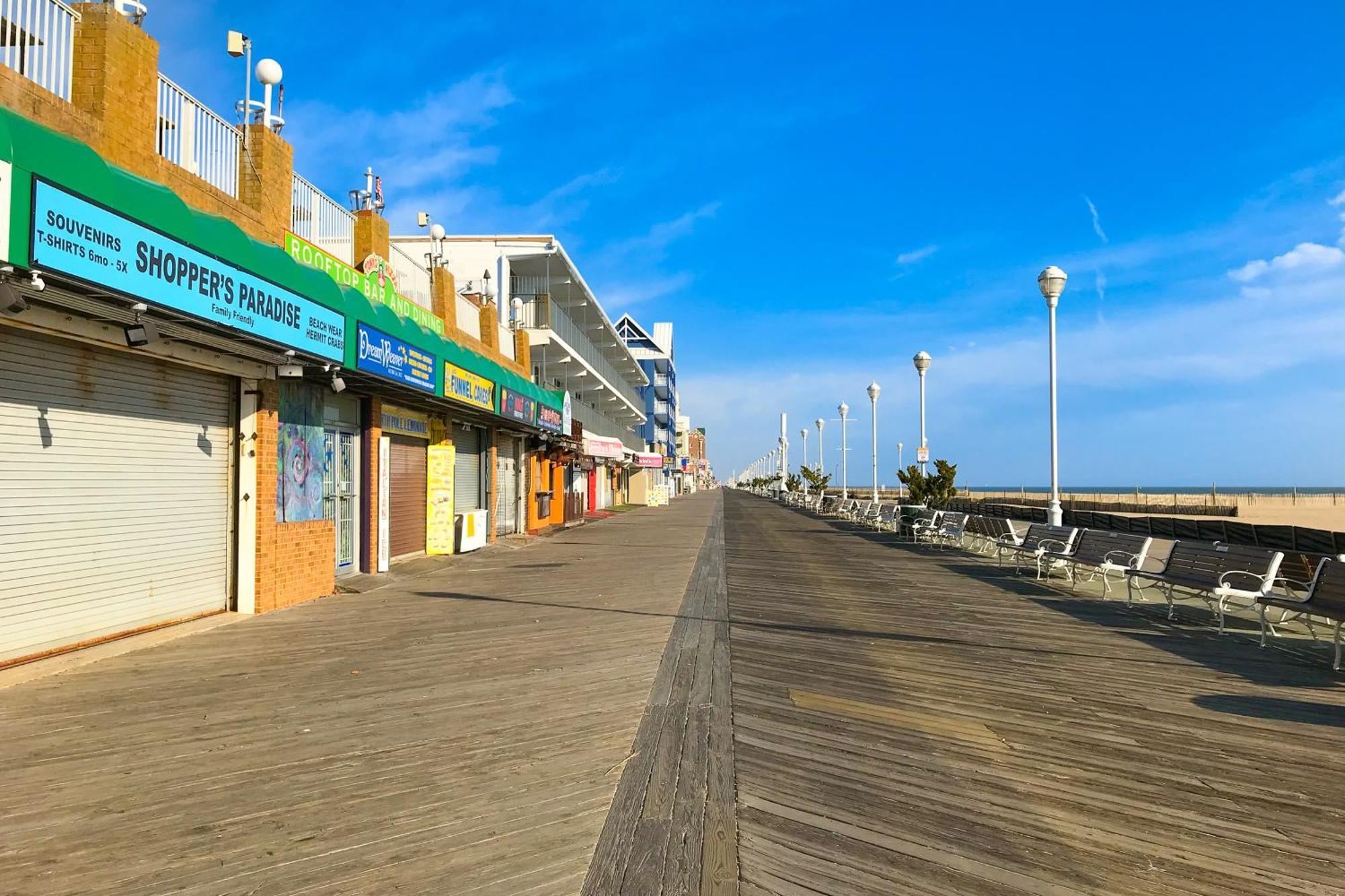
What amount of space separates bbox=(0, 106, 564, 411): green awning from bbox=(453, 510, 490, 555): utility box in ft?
20.1

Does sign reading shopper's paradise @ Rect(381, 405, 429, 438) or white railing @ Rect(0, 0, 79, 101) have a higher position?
white railing @ Rect(0, 0, 79, 101)

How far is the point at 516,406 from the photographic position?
17734mm

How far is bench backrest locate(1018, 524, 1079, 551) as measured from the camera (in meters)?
12.1

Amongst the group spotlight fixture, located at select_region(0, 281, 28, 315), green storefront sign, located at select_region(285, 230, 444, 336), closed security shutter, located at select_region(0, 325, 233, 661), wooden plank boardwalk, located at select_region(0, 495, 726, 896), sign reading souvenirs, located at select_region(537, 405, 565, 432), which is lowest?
wooden plank boardwalk, located at select_region(0, 495, 726, 896)

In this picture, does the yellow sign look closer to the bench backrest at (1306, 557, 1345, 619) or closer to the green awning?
the green awning

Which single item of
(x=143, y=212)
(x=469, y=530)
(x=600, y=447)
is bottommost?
(x=469, y=530)

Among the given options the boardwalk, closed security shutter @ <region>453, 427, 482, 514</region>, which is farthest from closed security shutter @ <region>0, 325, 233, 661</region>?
closed security shutter @ <region>453, 427, 482, 514</region>

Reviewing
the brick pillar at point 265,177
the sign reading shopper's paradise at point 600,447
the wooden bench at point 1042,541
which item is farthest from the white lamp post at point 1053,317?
the sign reading shopper's paradise at point 600,447

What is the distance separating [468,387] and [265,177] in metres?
5.46

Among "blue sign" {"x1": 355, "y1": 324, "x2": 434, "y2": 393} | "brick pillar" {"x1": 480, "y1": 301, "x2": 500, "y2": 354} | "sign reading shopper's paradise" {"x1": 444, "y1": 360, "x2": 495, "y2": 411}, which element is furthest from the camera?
"brick pillar" {"x1": 480, "y1": 301, "x2": 500, "y2": 354}

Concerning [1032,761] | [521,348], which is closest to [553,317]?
[521,348]

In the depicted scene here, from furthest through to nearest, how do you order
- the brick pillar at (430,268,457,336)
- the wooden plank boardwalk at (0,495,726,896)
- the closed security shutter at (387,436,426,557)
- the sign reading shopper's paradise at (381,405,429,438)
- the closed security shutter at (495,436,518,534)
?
the closed security shutter at (495,436,518,534), the brick pillar at (430,268,457,336), the closed security shutter at (387,436,426,557), the sign reading shopper's paradise at (381,405,429,438), the wooden plank boardwalk at (0,495,726,896)

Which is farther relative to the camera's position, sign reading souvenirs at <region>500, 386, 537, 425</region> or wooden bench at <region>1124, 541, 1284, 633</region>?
sign reading souvenirs at <region>500, 386, 537, 425</region>

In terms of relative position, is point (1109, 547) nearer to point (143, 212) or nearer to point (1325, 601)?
point (1325, 601)
